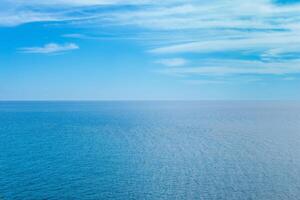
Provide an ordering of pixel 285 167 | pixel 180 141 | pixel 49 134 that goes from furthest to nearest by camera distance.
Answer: pixel 49 134, pixel 180 141, pixel 285 167

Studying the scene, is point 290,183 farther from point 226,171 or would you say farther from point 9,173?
point 9,173

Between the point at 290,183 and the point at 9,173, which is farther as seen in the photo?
the point at 9,173

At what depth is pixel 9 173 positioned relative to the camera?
52125 millimetres

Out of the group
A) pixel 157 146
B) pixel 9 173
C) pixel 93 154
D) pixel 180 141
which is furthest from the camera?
pixel 180 141

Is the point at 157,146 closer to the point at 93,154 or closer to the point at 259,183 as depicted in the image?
the point at 93,154

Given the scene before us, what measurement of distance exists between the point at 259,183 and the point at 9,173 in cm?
3834

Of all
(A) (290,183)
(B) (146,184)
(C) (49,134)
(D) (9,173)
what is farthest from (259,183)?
(C) (49,134)

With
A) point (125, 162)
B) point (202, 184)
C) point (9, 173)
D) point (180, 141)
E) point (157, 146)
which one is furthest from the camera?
point (180, 141)

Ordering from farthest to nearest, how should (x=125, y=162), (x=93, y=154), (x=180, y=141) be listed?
(x=180, y=141) → (x=93, y=154) → (x=125, y=162)

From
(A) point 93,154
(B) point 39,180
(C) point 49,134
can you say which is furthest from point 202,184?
(C) point 49,134

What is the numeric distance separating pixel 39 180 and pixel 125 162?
17793 millimetres

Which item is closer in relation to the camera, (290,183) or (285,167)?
(290,183)

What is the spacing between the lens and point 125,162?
2426 inches

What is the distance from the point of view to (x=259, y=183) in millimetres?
48000
